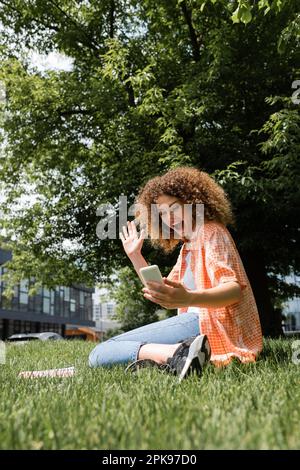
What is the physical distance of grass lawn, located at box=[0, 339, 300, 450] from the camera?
146cm

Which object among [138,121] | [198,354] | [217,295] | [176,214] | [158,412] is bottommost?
[158,412]

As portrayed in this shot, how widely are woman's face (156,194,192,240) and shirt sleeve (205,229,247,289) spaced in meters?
0.32

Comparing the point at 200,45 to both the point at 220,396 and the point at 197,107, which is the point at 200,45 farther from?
the point at 220,396

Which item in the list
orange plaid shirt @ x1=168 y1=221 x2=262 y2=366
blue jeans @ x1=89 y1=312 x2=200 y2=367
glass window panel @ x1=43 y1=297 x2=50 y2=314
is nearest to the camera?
orange plaid shirt @ x1=168 y1=221 x2=262 y2=366

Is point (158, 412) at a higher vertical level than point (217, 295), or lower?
lower

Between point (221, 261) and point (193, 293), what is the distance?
44 centimetres

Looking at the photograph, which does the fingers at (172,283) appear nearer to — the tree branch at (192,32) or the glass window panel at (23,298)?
the tree branch at (192,32)

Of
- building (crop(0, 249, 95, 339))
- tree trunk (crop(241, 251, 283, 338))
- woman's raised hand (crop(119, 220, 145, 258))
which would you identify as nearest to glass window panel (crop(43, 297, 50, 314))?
building (crop(0, 249, 95, 339))

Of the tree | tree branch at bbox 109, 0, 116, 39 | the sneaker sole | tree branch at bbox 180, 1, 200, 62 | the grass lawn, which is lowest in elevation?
the grass lawn

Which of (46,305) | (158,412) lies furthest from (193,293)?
(46,305)

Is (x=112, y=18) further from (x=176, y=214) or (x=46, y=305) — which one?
(x=46, y=305)

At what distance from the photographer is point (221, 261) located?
10.3 feet

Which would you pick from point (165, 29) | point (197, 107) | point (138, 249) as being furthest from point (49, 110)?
point (138, 249)

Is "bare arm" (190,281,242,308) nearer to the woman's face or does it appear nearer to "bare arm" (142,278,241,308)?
"bare arm" (142,278,241,308)
